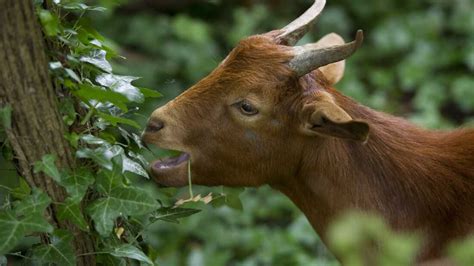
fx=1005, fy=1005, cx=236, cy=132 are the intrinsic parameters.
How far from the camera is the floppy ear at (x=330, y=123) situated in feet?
14.2

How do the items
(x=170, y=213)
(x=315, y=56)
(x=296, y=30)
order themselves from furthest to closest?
(x=296, y=30)
(x=315, y=56)
(x=170, y=213)

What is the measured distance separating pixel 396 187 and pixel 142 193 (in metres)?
1.48

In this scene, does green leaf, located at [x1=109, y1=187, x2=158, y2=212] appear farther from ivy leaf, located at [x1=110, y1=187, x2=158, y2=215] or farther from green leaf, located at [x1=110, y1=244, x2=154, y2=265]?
green leaf, located at [x1=110, y1=244, x2=154, y2=265]

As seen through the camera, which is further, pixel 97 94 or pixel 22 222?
pixel 97 94

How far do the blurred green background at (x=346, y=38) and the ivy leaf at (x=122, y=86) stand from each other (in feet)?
13.5

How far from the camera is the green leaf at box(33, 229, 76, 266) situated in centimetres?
378

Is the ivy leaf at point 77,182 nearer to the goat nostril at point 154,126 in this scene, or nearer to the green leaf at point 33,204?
the green leaf at point 33,204

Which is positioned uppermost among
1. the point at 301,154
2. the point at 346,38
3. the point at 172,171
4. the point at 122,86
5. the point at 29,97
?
the point at 29,97

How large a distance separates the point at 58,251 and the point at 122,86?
2.46 feet

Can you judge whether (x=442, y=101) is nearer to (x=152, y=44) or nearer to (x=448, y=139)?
(x=152, y=44)

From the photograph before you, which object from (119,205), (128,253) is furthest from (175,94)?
(119,205)

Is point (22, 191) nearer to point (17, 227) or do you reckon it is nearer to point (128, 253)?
point (17, 227)

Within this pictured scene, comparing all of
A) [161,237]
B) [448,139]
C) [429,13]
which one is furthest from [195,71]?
[448,139]

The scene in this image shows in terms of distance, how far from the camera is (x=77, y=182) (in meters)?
3.73
